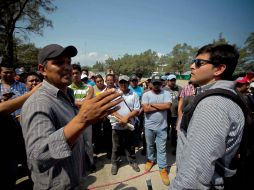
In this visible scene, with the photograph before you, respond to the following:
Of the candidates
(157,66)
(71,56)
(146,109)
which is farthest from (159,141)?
(157,66)

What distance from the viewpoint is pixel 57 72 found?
1.96m

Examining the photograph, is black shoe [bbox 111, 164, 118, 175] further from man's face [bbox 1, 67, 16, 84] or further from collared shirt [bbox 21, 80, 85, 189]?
man's face [bbox 1, 67, 16, 84]

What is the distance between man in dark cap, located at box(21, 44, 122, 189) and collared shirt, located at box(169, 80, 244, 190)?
81cm

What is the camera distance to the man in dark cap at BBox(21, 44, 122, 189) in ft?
3.89

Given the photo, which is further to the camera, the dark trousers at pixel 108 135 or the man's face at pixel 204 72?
the dark trousers at pixel 108 135

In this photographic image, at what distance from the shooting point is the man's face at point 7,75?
173 inches

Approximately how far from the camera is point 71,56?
7.12 ft

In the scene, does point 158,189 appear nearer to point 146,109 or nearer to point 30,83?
point 146,109

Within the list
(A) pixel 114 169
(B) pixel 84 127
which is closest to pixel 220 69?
(B) pixel 84 127

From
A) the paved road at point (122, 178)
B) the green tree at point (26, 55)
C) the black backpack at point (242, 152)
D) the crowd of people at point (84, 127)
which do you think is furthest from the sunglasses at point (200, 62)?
the green tree at point (26, 55)

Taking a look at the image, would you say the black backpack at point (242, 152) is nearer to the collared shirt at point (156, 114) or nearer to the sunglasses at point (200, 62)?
the sunglasses at point (200, 62)

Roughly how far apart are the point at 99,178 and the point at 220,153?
11.8 feet

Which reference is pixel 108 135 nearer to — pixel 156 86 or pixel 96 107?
pixel 156 86

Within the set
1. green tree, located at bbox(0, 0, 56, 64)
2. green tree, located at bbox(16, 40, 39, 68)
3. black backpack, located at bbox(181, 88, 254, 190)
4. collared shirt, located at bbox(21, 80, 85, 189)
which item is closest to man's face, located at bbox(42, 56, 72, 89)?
collared shirt, located at bbox(21, 80, 85, 189)
